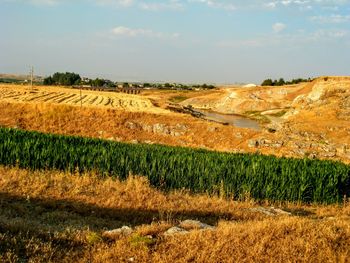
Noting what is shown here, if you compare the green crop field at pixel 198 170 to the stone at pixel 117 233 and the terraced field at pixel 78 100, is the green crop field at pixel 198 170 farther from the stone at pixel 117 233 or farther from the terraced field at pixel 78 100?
the terraced field at pixel 78 100

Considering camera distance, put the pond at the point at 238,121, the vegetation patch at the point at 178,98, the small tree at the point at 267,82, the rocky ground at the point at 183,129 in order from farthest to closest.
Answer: the small tree at the point at 267,82 → the vegetation patch at the point at 178,98 → the pond at the point at 238,121 → the rocky ground at the point at 183,129

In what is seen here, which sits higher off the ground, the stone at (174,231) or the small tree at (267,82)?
the small tree at (267,82)

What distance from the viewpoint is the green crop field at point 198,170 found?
55.9 ft

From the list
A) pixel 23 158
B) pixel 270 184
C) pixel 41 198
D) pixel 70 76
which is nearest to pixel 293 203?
pixel 270 184

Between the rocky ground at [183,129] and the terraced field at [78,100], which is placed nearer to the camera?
the rocky ground at [183,129]

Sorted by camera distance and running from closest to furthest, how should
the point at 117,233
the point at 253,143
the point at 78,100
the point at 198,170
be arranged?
1. the point at 117,233
2. the point at 198,170
3. the point at 253,143
4. the point at 78,100

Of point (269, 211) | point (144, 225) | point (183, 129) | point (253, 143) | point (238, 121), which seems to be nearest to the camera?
point (144, 225)

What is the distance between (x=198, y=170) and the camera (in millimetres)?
17078

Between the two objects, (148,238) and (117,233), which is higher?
(148,238)

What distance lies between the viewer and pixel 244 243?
27.5 feet

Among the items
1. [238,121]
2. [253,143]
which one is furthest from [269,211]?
[238,121]

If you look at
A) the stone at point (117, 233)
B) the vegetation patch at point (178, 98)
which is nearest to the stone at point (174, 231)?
the stone at point (117, 233)

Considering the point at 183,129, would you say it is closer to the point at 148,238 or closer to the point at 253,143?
the point at 253,143

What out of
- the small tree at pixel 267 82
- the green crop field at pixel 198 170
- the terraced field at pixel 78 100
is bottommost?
the green crop field at pixel 198 170
